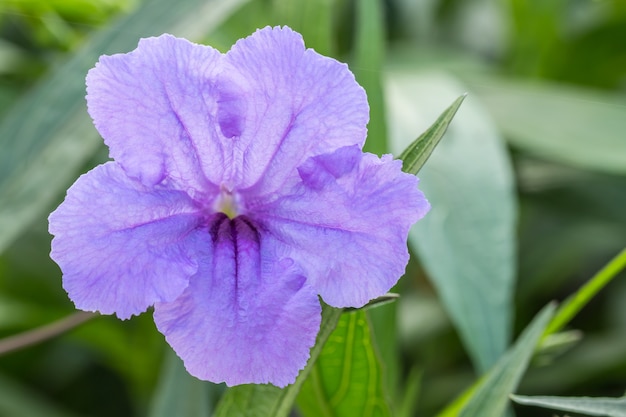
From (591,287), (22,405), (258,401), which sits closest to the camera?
(258,401)

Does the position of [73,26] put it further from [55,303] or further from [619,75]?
[619,75]

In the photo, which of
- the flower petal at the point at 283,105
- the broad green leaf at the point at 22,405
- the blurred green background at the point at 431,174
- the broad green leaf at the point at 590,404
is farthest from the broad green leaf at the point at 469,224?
the broad green leaf at the point at 22,405

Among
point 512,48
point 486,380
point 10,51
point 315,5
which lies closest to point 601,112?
point 512,48

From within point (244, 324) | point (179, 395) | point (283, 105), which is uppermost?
point (283, 105)

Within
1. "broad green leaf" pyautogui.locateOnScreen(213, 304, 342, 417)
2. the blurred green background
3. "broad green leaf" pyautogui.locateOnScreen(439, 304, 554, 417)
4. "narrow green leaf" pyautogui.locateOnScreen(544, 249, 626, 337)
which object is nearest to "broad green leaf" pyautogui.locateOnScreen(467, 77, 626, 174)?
the blurred green background

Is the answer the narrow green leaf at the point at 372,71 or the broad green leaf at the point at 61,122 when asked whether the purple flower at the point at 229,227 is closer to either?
the narrow green leaf at the point at 372,71

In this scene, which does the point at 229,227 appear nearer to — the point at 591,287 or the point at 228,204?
the point at 228,204

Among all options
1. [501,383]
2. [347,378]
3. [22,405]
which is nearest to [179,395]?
[347,378]
